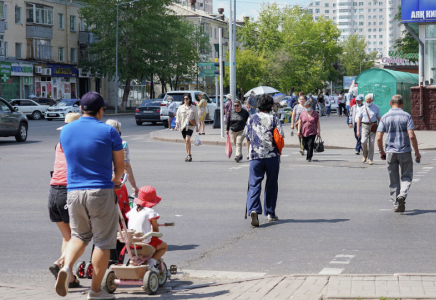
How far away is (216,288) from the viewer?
609 cm

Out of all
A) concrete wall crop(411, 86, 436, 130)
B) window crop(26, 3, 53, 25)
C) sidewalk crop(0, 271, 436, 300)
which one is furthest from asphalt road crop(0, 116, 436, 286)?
window crop(26, 3, 53, 25)

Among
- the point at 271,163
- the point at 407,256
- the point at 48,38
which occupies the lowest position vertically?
the point at 407,256

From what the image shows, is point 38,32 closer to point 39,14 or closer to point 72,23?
point 39,14

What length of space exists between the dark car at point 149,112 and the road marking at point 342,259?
3393cm

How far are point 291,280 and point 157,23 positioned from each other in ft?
210

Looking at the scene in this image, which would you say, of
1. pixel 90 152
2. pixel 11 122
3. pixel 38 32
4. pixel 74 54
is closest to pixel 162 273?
pixel 90 152

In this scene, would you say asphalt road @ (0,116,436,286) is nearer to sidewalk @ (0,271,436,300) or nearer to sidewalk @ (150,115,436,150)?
sidewalk @ (0,271,436,300)

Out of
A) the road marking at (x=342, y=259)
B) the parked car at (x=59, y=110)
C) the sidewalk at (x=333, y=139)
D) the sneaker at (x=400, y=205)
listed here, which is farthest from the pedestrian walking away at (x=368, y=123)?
the parked car at (x=59, y=110)

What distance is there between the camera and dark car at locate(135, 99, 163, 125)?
41031mm

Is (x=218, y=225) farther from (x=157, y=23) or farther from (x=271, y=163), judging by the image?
(x=157, y=23)

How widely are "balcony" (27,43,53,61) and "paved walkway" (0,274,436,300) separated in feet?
202

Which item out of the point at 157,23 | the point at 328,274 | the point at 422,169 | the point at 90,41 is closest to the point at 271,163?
the point at 328,274

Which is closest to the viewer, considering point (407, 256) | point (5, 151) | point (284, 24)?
point (407, 256)

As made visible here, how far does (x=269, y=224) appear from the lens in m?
9.62
